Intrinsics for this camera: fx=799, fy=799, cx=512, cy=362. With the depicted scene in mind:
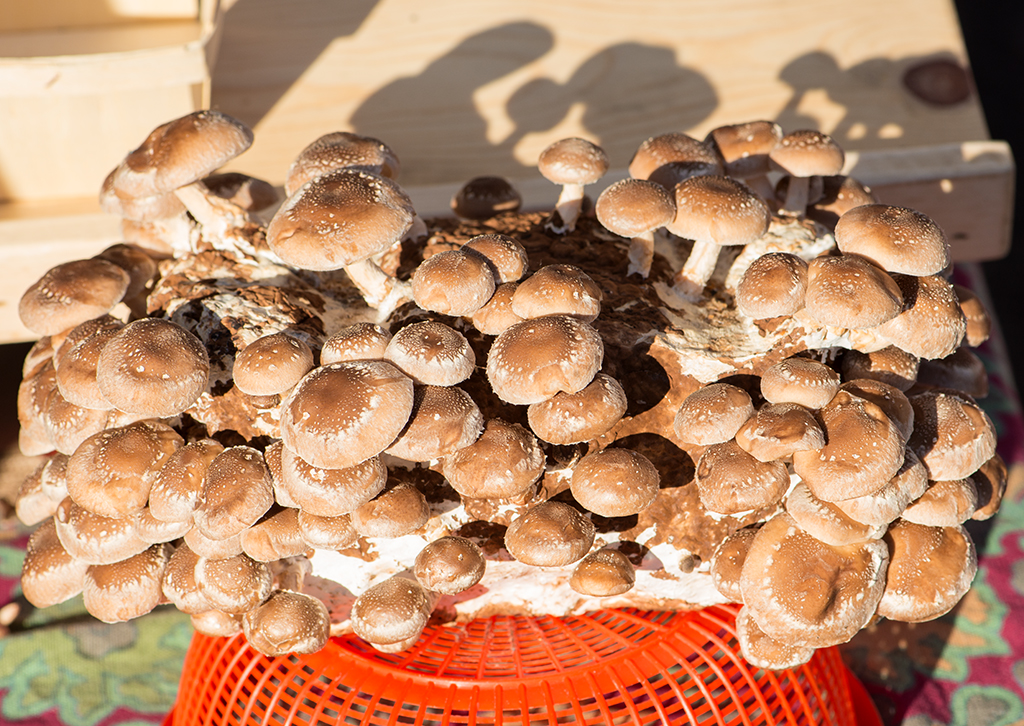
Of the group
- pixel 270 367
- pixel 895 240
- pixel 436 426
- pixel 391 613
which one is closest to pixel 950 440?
pixel 895 240

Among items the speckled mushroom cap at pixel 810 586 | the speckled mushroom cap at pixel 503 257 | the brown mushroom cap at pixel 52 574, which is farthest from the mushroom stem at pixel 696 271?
the brown mushroom cap at pixel 52 574

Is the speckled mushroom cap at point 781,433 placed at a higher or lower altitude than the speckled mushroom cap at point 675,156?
lower

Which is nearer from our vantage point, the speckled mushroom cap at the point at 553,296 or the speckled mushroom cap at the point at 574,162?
the speckled mushroom cap at the point at 553,296

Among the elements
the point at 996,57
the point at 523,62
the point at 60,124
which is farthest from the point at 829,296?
the point at 996,57

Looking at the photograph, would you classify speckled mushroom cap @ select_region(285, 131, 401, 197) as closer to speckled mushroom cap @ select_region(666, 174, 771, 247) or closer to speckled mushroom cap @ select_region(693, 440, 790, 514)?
speckled mushroom cap @ select_region(666, 174, 771, 247)

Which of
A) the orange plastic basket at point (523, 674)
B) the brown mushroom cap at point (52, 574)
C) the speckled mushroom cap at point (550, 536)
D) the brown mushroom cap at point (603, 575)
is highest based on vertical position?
the speckled mushroom cap at point (550, 536)

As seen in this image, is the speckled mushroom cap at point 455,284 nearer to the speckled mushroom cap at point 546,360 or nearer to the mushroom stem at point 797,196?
the speckled mushroom cap at point 546,360

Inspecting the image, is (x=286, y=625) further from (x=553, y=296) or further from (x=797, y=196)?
(x=797, y=196)
